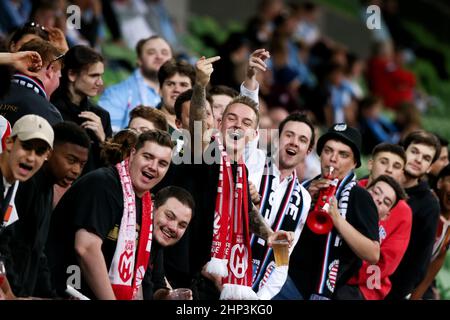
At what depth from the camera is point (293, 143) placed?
8328 millimetres

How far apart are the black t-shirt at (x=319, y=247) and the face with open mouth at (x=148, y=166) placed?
1673 mm

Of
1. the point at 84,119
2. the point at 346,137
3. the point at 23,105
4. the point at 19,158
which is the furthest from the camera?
the point at 346,137

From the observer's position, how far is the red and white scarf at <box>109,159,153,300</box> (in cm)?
702

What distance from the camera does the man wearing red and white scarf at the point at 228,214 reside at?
24.7ft

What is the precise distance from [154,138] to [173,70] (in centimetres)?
210

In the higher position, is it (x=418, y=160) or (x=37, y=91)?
(x=37, y=91)

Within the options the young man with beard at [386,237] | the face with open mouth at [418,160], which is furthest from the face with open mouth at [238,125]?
the face with open mouth at [418,160]

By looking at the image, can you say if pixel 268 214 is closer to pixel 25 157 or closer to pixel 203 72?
pixel 203 72

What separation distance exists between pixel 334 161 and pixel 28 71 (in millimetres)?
2362

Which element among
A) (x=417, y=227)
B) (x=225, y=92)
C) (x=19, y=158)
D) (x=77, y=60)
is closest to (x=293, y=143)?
(x=225, y=92)

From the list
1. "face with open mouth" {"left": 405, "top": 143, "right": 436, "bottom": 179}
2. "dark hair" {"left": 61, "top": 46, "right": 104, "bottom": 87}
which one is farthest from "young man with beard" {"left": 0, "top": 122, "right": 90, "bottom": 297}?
"face with open mouth" {"left": 405, "top": 143, "right": 436, "bottom": 179}

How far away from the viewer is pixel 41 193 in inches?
259

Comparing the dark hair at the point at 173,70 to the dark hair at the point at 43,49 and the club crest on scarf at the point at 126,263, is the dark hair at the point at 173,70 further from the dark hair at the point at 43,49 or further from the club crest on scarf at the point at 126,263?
the club crest on scarf at the point at 126,263
